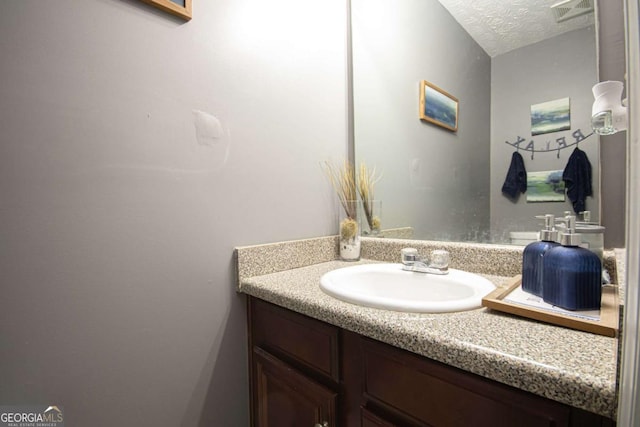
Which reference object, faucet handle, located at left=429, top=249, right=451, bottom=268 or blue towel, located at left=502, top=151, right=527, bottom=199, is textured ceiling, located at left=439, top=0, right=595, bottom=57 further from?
faucet handle, located at left=429, top=249, right=451, bottom=268

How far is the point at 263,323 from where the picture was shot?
85 cm

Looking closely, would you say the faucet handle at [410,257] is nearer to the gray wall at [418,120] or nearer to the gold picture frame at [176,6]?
the gray wall at [418,120]

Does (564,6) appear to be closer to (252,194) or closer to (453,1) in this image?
(453,1)

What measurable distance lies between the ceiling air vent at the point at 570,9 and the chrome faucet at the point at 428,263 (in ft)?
2.30

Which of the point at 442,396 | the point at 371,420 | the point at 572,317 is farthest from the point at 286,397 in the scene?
the point at 572,317

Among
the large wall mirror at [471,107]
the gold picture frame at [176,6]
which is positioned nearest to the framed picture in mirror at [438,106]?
the large wall mirror at [471,107]

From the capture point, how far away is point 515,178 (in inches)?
34.2

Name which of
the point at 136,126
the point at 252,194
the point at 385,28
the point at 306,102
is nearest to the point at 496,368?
the point at 252,194

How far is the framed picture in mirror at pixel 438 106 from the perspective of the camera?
102 cm

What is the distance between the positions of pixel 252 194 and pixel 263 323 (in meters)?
0.39

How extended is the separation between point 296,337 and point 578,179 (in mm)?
843

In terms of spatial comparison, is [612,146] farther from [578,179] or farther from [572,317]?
[572,317]

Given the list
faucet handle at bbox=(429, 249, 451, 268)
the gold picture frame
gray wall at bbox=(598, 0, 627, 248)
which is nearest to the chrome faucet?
faucet handle at bbox=(429, 249, 451, 268)

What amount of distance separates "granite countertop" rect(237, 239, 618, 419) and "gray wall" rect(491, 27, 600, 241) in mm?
260
